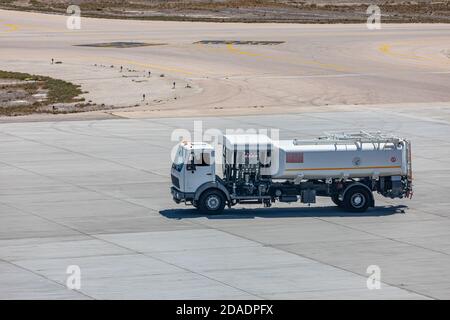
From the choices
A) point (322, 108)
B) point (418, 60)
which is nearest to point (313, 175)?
point (322, 108)

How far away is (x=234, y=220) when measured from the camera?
4266 centimetres

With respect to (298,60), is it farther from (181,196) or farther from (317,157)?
(181,196)

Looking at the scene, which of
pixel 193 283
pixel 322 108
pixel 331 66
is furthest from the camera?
pixel 331 66

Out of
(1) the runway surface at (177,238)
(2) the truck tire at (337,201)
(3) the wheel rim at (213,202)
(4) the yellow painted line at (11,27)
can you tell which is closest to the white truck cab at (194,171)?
(3) the wheel rim at (213,202)

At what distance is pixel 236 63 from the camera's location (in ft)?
319

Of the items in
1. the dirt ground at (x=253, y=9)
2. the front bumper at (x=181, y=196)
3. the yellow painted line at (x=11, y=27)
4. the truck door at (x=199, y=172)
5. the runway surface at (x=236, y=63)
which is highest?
the dirt ground at (x=253, y=9)

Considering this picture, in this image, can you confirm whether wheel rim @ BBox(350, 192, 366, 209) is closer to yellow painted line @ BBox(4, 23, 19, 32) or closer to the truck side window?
the truck side window

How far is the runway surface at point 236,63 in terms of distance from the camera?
79.0 metres

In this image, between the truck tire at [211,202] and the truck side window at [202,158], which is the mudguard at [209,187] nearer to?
the truck tire at [211,202]

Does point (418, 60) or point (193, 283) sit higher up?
point (418, 60)

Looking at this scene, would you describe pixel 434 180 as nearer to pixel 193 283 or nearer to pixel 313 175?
pixel 313 175

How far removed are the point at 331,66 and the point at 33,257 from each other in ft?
208

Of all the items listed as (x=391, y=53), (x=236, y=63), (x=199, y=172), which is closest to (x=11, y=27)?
(x=236, y=63)
